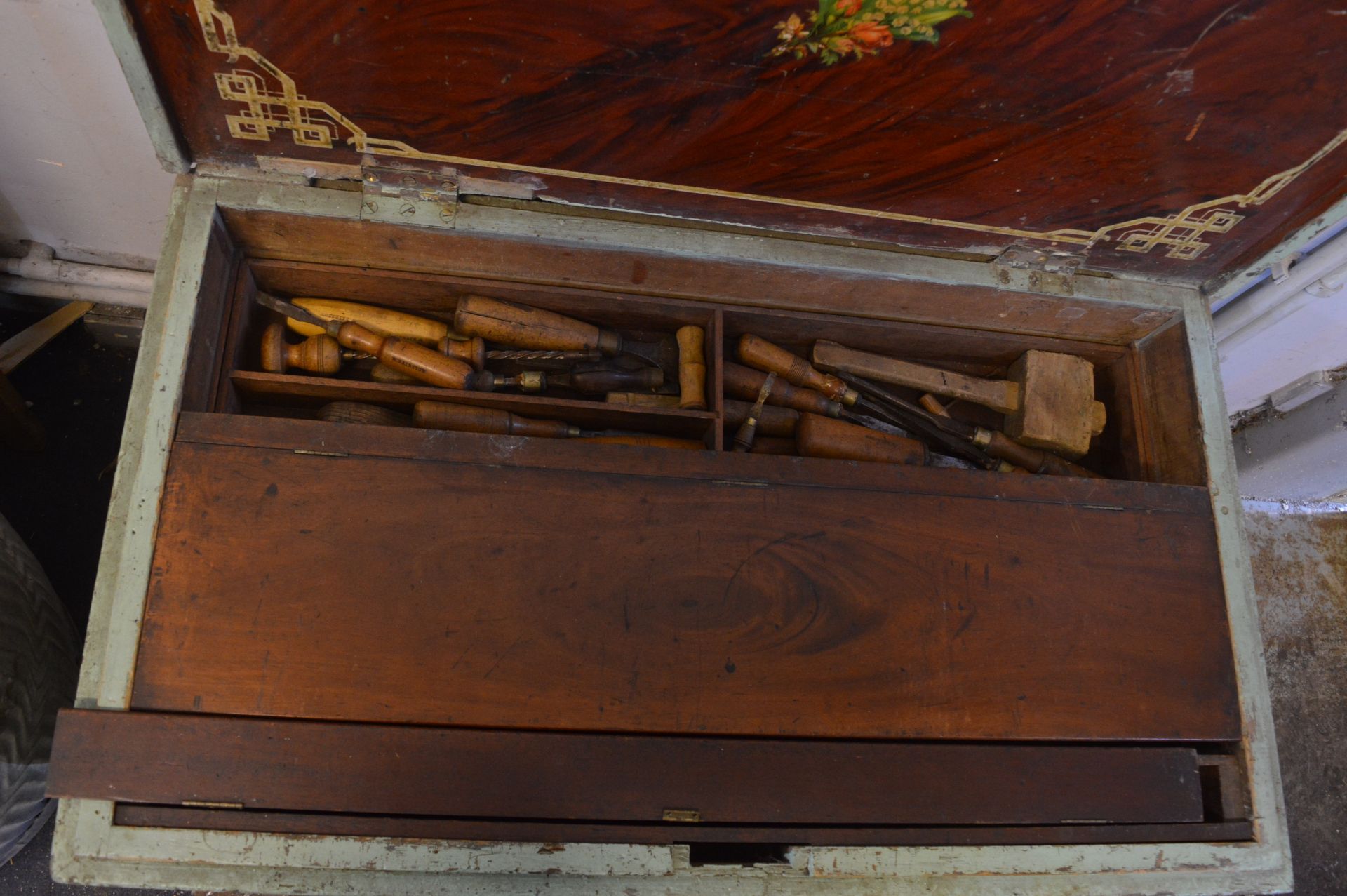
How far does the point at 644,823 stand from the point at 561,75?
1.28 metres

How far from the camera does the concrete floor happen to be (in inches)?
85.6

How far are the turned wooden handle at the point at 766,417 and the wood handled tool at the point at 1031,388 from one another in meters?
0.16

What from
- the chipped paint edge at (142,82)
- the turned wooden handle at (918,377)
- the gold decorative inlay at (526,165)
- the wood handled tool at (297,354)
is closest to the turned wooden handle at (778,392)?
the turned wooden handle at (918,377)

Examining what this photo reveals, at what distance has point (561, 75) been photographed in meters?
1.32

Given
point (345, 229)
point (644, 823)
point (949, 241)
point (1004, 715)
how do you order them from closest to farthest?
point (644, 823), point (1004, 715), point (345, 229), point (949, 241)

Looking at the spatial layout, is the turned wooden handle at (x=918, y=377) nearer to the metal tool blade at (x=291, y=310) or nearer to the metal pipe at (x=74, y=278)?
the metal tool blade at (x=291, y=310)

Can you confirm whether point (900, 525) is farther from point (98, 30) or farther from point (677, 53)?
point (98, 30)

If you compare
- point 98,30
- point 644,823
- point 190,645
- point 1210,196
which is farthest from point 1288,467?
point 98,30

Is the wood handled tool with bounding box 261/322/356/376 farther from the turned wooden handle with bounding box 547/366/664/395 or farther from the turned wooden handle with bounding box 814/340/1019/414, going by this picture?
the turned wooden handle with bounding box 814/340/1019/414

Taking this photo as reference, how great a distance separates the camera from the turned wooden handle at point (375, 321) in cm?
169

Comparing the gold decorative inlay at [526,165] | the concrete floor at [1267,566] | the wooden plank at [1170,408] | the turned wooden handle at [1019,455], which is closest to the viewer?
the gold decorative inlay at [526,165]

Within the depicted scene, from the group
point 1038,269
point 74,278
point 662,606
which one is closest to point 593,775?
point 662,606

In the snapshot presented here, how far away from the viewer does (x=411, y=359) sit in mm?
1613

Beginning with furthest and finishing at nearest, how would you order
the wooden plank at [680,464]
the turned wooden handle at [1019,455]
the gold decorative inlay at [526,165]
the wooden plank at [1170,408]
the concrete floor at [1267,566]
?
the concrete floor at [1267,566] → the turned wooden handle at [1019,455] → the wooden plank at [1170,408] → the wooden plank at [680,464] → the gold decorative inlay at [526,165]
